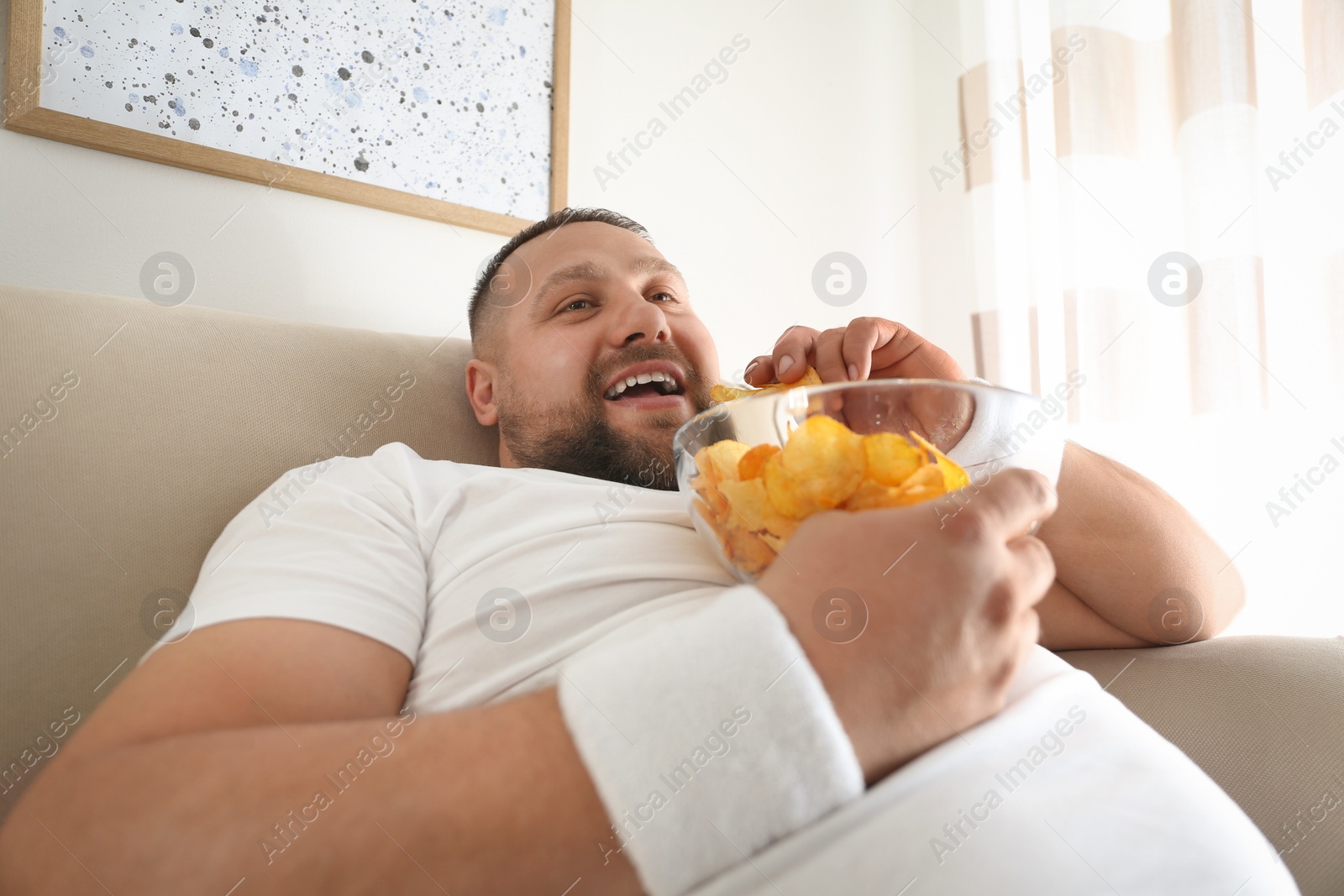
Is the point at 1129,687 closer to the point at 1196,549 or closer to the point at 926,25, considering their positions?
the point at 1196,549

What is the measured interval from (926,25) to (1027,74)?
0.37m

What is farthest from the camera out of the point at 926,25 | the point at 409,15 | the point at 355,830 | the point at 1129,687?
the point at 926,25

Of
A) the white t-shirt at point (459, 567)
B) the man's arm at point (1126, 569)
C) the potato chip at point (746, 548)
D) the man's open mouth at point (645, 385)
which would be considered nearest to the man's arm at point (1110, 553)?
the man's arm at point (1126, 569)

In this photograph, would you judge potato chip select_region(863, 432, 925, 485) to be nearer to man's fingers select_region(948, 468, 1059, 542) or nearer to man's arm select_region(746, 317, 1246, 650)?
man's fingers select_region(948, 468, 1059, 542)

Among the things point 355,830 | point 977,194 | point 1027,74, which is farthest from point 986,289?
point 355,830

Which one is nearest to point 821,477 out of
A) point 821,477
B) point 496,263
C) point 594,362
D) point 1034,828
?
point 821,477

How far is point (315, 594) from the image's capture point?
0.56m

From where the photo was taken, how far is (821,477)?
0.44 meters

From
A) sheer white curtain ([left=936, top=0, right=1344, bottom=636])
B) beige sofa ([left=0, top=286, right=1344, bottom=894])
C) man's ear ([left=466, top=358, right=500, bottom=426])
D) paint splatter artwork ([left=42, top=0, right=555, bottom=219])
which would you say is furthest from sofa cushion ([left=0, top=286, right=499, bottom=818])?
sheer white curtain ([left=936, top=0, right=1344, bottom=636])

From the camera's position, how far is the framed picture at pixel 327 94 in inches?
39.8

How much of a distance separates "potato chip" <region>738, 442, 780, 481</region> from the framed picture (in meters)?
0.95

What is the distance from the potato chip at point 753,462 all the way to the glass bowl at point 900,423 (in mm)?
12

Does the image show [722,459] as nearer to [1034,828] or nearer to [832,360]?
[1034,828]

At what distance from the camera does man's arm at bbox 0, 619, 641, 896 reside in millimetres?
389
